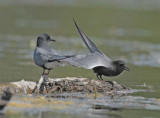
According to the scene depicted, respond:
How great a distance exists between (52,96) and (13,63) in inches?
161

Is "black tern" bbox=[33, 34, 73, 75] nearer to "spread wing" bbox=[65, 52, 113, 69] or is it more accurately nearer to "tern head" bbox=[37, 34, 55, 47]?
"tern head" bbox=[37, 34, 55, 47]

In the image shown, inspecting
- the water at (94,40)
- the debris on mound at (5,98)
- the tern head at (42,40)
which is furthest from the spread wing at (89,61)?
the debris on mound at (5,98)

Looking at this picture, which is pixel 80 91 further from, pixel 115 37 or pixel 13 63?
pixel 115 37

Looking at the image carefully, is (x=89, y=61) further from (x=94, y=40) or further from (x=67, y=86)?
(x=94, y=40)

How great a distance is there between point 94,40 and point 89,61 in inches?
320

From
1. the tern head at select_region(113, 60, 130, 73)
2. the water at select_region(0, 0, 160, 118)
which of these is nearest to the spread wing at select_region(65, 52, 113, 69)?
the tern head at select_region(113, 60, 130, 73)

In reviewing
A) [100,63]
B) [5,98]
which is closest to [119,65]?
[100,63]

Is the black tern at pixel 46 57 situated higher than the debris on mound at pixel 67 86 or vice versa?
the black tern at pixel 46 57

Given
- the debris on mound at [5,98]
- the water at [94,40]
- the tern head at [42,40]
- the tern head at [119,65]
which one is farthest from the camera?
the tern head at [42,40]

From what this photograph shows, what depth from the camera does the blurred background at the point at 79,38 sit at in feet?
36.6

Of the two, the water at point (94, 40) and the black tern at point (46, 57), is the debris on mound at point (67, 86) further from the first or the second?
the water at point (94, 40)

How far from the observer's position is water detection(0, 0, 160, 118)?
7.90 m

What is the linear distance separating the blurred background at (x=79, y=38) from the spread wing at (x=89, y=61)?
0.93 metres

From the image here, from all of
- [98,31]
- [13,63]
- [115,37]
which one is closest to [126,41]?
[115,37]
